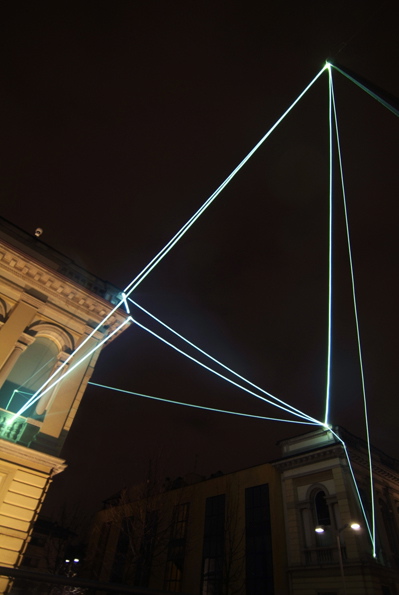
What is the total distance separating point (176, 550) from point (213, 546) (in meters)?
4.68

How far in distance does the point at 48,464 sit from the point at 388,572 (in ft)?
68.5

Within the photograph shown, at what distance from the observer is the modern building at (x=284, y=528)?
21.1 metres

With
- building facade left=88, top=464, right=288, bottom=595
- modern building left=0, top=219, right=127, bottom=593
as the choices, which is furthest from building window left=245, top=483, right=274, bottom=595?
modern building left=0, top=219, right=127, bottom=593

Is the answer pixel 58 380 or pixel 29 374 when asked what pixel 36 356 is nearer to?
pixel 29 374

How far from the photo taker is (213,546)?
28938mm

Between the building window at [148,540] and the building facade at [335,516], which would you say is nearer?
the building facade at [335,516]

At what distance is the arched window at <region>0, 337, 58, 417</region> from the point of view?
13633 mm

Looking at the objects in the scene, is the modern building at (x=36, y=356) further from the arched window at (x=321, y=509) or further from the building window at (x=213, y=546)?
the building window at (x=213, y=546)

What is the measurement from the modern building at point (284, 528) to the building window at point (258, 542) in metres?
0.06

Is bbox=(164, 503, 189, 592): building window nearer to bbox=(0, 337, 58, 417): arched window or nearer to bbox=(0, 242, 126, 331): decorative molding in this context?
bbox=(0, 242, 126, 331): decorative molding

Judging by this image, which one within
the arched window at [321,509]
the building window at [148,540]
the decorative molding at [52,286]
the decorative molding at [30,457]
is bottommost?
the decorative molding at [30,457]

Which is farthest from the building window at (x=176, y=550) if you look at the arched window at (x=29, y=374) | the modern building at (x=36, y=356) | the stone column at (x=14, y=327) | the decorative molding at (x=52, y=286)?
the stone column at (x=14, y=327)

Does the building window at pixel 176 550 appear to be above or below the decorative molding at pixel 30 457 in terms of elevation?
above

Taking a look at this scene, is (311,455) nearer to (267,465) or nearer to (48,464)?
(267,465)
